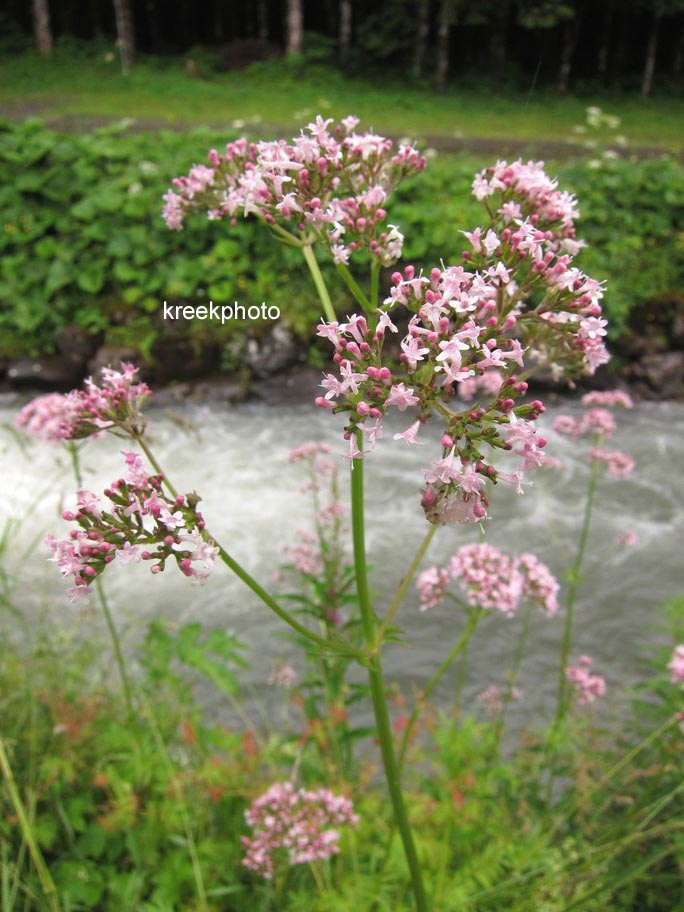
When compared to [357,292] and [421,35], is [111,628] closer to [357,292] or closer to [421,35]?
[357,292]

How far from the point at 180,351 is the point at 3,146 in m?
3.20

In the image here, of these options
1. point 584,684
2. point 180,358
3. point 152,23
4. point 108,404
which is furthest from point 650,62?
point 108,404

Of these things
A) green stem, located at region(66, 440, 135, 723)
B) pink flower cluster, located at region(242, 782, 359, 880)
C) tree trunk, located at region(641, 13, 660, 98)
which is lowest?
pink flower cluster, located at region(242, 782, 359, 880)

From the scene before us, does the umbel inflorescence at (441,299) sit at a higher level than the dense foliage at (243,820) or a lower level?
higher

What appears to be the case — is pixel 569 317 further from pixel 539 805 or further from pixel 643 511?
pixel 643 511

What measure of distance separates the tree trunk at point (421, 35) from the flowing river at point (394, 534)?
1286 centimetres

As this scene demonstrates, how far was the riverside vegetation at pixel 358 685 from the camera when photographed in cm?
102

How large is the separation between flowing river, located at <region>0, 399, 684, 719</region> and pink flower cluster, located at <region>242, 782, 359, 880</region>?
1901mm

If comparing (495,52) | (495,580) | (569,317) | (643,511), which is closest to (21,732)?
(495,580)

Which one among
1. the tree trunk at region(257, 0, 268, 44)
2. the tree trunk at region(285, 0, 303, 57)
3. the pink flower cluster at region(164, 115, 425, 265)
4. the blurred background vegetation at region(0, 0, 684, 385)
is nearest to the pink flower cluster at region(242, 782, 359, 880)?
the pink flower cluster at region(164, 115, 425, 265)

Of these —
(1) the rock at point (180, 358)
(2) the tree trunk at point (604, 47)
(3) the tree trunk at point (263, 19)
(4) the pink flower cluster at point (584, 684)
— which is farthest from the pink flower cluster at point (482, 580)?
(3) the tree trunk at point (263, 19)

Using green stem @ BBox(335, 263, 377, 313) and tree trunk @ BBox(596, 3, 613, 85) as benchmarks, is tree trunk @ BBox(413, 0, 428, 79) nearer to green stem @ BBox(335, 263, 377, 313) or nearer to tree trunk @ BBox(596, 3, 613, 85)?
tree trunk @ BBox(596, 3, 613, 85)

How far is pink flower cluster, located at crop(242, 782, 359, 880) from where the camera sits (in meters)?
1.75

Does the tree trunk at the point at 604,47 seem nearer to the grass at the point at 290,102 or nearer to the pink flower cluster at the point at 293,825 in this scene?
the grass at the point at 290,102
